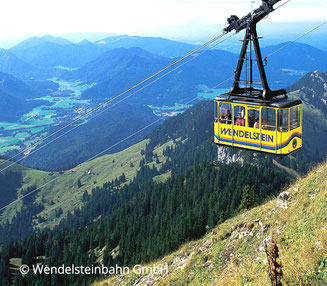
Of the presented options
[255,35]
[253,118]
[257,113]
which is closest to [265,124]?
[257,113]

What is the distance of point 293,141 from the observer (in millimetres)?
23844

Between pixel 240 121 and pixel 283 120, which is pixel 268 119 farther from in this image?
pixel 240 121

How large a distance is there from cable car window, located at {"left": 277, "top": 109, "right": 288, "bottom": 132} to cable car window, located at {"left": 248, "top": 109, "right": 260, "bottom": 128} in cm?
152

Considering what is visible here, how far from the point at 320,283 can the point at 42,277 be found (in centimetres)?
11471

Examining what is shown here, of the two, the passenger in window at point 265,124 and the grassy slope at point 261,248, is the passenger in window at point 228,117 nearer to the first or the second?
the passenger in window at point 265,124

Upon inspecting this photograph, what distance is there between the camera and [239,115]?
2494 cm

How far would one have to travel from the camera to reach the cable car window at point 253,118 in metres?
24.1

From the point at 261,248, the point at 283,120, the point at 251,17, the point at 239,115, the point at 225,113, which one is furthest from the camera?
the point at 261,248

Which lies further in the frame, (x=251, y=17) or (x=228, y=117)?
(x=228, y=117)

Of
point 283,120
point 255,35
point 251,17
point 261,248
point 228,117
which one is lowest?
point 261,248

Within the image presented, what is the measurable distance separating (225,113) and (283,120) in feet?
13.5

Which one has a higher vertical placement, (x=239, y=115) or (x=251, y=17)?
(x=251, y=17)

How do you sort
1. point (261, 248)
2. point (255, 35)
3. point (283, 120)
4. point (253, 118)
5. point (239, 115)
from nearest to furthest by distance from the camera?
point (283, 120)
point (255, 35)
point (253, 118)
point (239, 115)
point (261, 248)

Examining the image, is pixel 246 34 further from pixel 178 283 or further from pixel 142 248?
pixel 142 248
